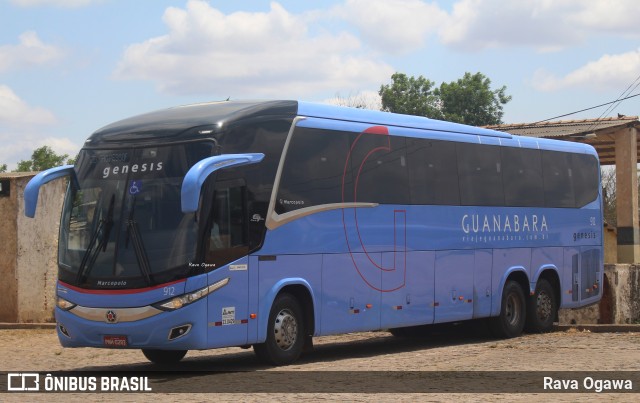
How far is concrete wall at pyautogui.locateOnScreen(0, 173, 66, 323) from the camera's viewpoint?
2311cm

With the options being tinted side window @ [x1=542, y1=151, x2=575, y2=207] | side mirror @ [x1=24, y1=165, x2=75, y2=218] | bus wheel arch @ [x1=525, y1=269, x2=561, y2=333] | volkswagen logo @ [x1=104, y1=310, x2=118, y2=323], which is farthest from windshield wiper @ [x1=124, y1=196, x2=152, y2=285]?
tinted side window @ [x1=542, y1=151, x2=575, y2=207]

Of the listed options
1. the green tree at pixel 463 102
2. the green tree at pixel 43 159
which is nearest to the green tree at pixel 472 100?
the green tree at pixel 463 102

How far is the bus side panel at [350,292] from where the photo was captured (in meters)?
16.3

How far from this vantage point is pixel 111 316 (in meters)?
14.1

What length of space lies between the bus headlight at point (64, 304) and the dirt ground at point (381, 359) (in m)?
1.18

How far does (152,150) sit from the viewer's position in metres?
14.6

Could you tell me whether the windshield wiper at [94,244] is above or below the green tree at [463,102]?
below

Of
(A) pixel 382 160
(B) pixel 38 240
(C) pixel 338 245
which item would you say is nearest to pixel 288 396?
(C) pixel 338 245

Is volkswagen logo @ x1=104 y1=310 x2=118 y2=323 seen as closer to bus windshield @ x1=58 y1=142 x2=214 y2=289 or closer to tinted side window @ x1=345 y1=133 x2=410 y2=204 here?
bus windshield @ x1=58 y1=142 x2=214 y2=289

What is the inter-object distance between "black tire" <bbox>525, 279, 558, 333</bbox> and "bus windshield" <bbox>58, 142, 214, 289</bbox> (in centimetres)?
942

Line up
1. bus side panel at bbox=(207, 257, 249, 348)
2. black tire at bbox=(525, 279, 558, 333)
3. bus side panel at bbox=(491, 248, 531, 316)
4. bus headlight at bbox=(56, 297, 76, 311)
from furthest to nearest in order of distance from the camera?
1. black tire at bbox=(525, 279, 558, 333)
2. bus side panel at bbox=(491, 248, 531, 316)
3. bus headlight at bbox=(56, 297, 76, 311)
4. bus side panel at bbox=(207, 257, 249, 348)

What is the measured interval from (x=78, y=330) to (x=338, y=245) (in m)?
4.02

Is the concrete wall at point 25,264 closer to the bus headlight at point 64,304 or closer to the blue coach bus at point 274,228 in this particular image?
the blue coach bus at point 274,228

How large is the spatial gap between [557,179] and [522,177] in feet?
4.22
